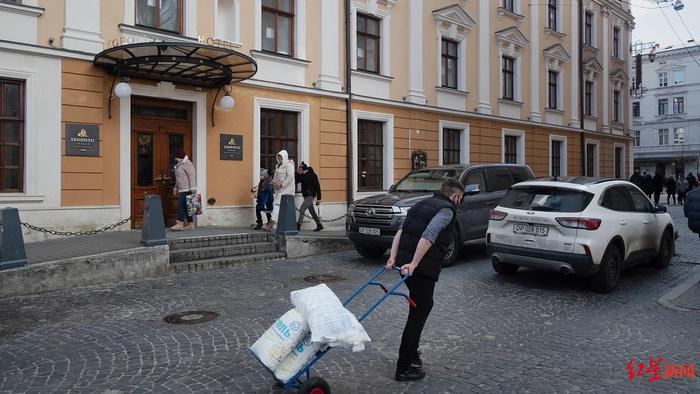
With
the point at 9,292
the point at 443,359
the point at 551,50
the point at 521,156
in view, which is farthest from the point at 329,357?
the point at 551,50

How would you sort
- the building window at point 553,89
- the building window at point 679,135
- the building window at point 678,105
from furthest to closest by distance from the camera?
1. the building window at point 678,105
2. the building window at point 679,135
3. the building window at point 553,89

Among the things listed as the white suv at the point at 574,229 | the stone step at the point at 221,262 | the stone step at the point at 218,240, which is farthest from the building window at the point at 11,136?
the white suv at the point at 574,229

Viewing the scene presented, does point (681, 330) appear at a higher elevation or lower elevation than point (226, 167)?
lower

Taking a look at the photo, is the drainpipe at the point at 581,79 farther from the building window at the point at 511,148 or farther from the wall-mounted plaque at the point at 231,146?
the wall-mounted plaque at the point at 231,146

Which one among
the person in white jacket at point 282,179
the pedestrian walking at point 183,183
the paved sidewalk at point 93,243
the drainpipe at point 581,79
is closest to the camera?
the paved sidewalk at point 93,243

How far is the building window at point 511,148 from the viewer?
21.9 m

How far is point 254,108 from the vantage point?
44.7ft

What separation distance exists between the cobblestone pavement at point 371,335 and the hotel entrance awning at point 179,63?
4.48 meters

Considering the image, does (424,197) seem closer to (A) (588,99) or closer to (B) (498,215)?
(B) (498,215)

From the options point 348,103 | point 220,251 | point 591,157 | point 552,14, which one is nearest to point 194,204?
point 220,251

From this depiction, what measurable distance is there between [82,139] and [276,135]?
4.85 m

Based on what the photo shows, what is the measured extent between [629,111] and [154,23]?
92.4ft

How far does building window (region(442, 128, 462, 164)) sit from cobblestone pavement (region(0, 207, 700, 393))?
10.5m

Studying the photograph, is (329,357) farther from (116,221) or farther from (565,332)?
(116,221)
